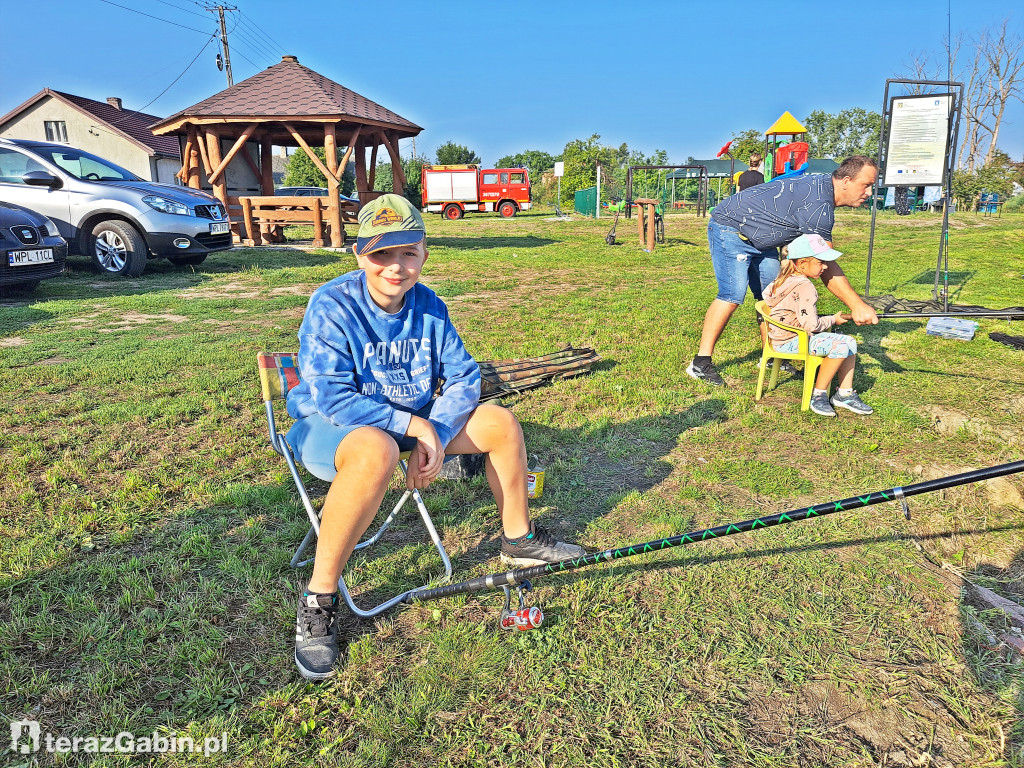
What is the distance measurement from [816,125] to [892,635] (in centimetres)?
6810

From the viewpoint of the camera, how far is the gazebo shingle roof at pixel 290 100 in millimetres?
14094

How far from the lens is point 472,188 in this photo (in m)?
34.7

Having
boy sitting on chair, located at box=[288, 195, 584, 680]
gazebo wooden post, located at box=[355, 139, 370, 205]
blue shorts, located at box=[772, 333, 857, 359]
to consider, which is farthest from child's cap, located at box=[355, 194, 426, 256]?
gazebo wooden post, located at box=[355, 139, 370, 205]

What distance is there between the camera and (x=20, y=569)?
105 inches

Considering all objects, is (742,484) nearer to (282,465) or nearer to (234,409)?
(282,465)

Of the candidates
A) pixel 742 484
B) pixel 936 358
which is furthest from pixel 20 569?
pixel 936 358

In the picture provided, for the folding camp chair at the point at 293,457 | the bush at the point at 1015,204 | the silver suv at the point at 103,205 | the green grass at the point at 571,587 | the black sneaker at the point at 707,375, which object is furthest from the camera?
the bush at the point at 1015,204

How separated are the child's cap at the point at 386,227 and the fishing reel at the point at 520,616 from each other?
1298 millimetres

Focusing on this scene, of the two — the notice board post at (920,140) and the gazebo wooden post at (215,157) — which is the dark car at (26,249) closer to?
the gazebo wooden post at (215,157)

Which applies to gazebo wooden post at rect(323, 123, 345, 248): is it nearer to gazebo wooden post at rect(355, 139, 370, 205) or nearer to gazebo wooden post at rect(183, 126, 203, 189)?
gazebo wooden post at rect(355, 139, 370, 205)

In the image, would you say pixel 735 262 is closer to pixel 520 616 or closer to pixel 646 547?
pixel 646 547

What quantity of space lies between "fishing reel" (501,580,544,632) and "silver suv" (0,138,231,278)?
32.3ft

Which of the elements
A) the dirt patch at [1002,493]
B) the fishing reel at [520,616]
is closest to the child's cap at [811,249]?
the dirt patch at [1002,493]

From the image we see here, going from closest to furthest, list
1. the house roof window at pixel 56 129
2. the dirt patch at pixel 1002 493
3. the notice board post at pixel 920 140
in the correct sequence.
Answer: the dirt patch at pixel 1002 493
the notice board post at pixel 920 140
the house roof window at pixel 56 129
